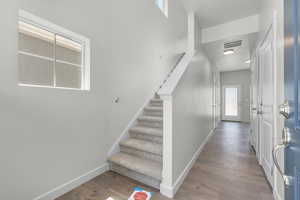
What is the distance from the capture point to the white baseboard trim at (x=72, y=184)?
4.76 feet

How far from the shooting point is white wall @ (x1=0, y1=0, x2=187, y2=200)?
47.1 inches

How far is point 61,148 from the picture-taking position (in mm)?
1567

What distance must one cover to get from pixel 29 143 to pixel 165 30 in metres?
3.59

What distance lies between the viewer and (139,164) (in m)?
1.83

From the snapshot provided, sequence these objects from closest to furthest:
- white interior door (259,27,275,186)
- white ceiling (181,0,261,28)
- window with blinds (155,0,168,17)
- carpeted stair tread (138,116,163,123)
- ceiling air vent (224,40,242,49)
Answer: white interior door (259,27,275,186)
carpeted stair tread (138,116,163,123)
white ceiling (181,0,261,28)
ceiling air vent (224,40,242,49)
window with blinds (155,0,168,17)

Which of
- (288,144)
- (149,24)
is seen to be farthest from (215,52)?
(288,144)

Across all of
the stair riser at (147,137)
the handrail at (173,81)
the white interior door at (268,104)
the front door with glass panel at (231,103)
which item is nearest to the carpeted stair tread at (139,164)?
the stair riser at (147,137)

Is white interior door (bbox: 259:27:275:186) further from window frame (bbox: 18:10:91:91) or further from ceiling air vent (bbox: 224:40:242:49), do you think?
window frame (bbox: 18:10:91:91)

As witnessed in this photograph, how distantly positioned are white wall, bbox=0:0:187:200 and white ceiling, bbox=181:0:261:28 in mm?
1001

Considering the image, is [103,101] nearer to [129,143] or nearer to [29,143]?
[129,143]

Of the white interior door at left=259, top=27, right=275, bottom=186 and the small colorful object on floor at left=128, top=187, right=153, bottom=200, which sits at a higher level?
the white interior door at left=259, top=27, right=275, bottom=186

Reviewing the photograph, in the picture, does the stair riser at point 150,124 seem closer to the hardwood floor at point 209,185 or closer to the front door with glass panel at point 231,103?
the hardwood floor at point 209,185

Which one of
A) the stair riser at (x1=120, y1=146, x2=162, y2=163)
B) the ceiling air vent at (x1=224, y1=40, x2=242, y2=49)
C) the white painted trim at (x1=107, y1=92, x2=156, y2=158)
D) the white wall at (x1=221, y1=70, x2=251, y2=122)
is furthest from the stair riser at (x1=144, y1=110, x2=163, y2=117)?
the white wall at (x1=221, y1=70, x2=251, y2=122)

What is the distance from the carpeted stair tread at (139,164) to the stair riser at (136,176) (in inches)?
3.7
